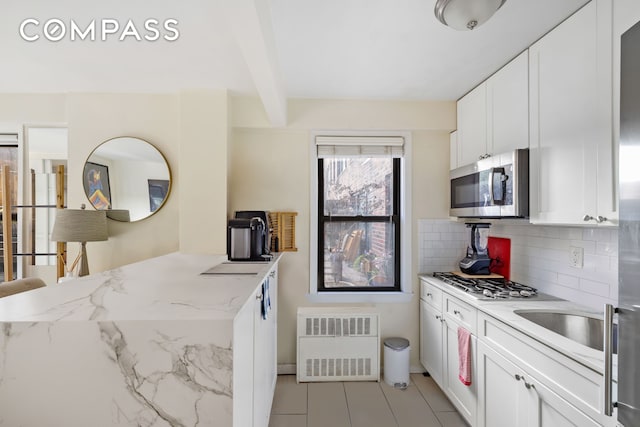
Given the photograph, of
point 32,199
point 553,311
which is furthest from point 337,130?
point 32,199

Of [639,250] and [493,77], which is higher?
[493,77]

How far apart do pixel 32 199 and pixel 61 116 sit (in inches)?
29.6

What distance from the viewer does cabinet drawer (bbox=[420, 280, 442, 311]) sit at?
2.45m

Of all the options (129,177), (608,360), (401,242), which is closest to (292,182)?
(401,242)

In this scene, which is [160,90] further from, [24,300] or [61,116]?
[24,300]

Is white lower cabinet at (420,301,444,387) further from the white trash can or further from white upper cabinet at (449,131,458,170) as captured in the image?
white upper cabinet at (449,131,458,170)

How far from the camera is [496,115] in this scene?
2.14 meters

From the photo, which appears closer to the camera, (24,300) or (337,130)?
(24,300)

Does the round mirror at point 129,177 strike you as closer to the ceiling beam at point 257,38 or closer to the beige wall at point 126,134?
the beige wall at point 126,134

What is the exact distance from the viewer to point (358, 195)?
3.00 m

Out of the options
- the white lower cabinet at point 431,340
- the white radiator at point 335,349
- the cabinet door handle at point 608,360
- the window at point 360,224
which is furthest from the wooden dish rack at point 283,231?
the cabinet door handle at point 608,360

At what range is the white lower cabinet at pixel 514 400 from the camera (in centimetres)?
128

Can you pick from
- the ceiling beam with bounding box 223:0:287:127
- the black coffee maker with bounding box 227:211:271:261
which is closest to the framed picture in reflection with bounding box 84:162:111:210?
the black coffee maker with bounding box 227:211:271:261

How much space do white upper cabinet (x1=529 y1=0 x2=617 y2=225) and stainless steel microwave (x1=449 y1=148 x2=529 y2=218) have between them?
5cm
